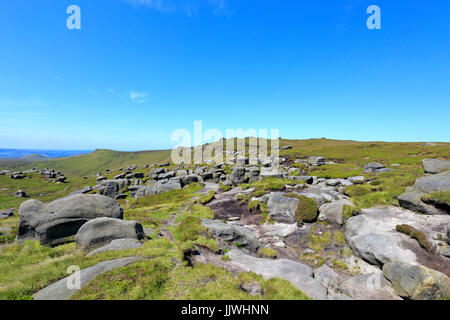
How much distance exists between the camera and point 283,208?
26734 mm

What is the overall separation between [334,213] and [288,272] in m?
12.3

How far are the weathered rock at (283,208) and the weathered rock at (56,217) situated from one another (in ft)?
69.4

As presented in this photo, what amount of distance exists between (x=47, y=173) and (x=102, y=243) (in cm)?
14682

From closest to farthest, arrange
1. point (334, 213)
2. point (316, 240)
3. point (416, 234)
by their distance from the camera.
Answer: point (416, 234)
point (316, 240)
point (334, 213)

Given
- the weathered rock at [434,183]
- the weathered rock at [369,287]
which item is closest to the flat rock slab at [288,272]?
the weathered rock at [369,287]

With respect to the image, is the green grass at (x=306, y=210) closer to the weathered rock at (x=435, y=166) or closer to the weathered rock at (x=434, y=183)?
the weathered rock at (x=434, y=183)

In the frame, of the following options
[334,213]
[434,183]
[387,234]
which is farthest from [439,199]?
[334,213]

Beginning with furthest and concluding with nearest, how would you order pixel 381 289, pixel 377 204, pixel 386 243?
1. pixel 377 204
2. pixel 386 243
3. pixel 381 289

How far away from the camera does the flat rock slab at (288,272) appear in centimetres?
1218

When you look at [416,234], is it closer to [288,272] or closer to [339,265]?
[339,265]

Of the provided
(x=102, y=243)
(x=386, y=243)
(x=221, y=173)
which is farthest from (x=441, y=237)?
(x=221, y=173)

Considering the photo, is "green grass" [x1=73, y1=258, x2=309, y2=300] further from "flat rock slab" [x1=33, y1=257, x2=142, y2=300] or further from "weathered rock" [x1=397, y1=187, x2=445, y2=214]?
"weathered rock" [x1=397, y1=187, x2=445, y2=214]
